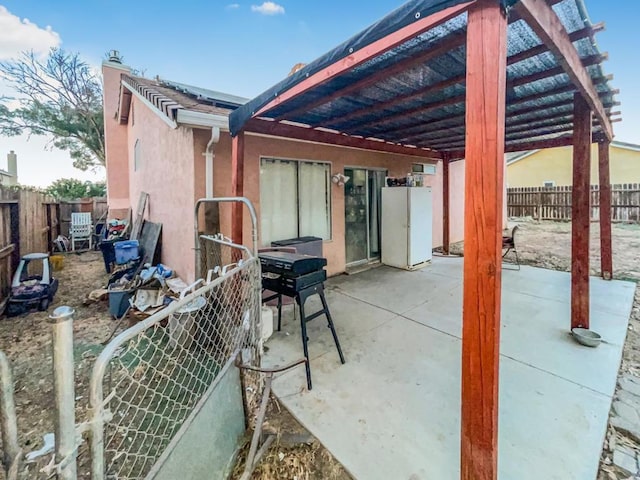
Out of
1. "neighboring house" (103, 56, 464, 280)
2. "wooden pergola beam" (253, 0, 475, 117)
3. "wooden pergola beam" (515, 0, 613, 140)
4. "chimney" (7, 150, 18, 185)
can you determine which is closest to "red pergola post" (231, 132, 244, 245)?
"neighboring house" (103, 56, 464, 280)

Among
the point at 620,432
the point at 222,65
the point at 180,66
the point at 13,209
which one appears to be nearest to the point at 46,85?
the point at 180,66

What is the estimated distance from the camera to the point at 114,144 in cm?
1005

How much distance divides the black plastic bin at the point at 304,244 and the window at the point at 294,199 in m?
0.22

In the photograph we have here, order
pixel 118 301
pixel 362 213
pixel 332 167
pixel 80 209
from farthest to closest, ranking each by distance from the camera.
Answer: pixel 80 209 → pixel 362 213 → pixel 332 167 → pixel 118 301

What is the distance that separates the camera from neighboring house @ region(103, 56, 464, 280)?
13.7ft

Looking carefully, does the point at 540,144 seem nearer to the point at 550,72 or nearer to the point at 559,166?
the point at 550,72

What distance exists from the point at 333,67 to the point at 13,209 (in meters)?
6.35

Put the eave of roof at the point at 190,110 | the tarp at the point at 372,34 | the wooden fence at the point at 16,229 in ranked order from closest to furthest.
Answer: the tarp at the point at 372,34 < the eave of roof at the point at 190,110 < the wooden fence at the point at 16,229

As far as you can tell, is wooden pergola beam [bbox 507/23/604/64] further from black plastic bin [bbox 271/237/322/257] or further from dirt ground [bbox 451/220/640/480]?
black plastic bin [bbox 271/237/322/257]

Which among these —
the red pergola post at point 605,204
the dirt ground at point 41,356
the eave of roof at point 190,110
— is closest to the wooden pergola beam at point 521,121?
the red pergola post at point 605,204

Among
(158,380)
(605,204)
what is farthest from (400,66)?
(605,204)

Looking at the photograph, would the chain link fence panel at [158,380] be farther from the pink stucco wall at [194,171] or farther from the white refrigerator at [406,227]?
the white refrigerator at [406,227]

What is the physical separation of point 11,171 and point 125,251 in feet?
53.4

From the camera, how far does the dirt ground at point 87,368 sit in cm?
191
